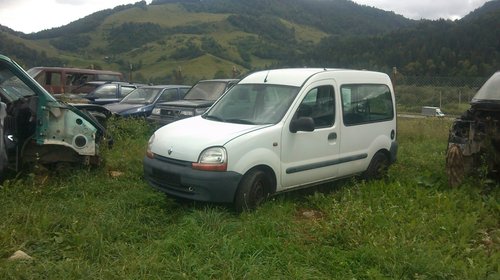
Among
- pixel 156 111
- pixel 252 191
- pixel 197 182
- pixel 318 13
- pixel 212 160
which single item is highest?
pixel 318 13

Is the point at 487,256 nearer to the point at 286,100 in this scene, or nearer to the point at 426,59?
the point at 286,100

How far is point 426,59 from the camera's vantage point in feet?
98.5

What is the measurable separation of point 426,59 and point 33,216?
29.6 meters

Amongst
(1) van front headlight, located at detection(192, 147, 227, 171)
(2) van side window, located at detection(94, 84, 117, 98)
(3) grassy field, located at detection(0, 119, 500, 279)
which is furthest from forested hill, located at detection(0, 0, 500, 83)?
(1) van front headlight, located at detection(192, 147, 227, 171)

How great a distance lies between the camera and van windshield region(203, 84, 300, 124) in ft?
18.6

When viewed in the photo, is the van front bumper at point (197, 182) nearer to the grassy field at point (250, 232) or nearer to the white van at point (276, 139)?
the white van at point (276, 139)

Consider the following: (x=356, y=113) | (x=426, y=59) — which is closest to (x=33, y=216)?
(x=356, y=113)

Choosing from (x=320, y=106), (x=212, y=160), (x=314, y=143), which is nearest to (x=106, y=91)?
(x=320, y=106)

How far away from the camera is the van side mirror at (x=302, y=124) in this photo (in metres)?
5.43

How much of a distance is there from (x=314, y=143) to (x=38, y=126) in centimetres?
365

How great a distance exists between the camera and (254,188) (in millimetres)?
5203

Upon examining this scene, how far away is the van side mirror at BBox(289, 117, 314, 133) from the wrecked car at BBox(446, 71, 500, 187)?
7.32 ft

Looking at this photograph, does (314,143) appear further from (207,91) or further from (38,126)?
(207,91)

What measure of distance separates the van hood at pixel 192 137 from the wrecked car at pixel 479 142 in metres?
2.86
